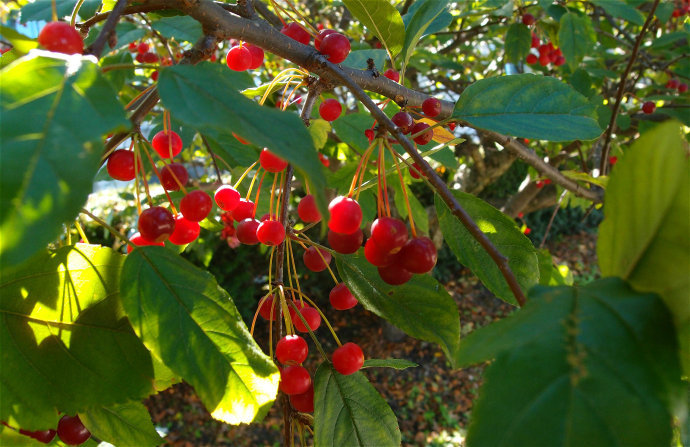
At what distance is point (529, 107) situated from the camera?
87 cm

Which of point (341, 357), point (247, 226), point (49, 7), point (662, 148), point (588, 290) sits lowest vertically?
point (341, 357)

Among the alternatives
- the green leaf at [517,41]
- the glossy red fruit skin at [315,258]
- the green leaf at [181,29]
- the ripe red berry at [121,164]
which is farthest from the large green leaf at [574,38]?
the ripe red berry at [121,164]

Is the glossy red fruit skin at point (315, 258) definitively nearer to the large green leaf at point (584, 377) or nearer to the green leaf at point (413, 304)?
the green leaf at point (413, 304)

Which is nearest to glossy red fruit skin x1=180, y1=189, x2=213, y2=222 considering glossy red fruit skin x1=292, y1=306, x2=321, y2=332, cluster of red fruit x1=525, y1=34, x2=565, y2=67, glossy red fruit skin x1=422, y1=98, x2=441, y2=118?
glossy red fruit skin x1=292, y1=306, x2=321, y2=332

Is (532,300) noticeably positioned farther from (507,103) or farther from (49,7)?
(49,7)

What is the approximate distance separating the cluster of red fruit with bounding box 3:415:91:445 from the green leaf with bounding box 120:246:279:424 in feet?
1.39

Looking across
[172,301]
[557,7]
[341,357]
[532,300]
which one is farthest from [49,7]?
[557,7]

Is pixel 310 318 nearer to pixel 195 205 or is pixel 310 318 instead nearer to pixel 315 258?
pixel 315 258

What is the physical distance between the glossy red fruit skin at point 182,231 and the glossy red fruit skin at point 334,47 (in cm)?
47

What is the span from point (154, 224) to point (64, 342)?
0.25 m

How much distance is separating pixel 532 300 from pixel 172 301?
53 cm

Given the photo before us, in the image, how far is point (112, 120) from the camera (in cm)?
49

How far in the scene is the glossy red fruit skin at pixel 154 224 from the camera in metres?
0.79

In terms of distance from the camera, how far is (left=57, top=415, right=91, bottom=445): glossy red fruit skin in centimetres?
93
